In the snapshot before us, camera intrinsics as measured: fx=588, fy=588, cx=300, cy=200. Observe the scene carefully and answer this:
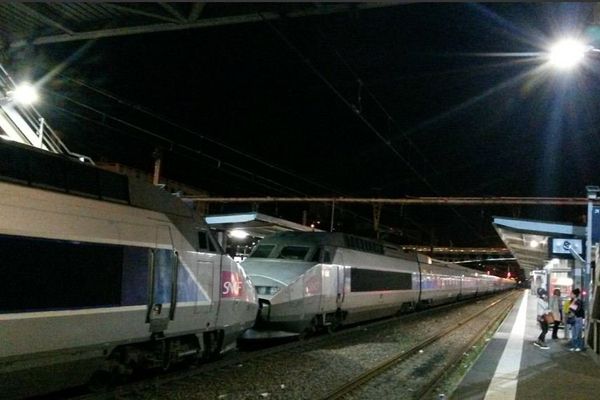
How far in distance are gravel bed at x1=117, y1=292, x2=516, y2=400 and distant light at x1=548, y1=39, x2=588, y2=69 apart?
571 cm

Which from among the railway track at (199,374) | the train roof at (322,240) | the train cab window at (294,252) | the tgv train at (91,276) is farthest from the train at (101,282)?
the train roof at (322,240)

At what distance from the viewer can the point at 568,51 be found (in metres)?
7.60

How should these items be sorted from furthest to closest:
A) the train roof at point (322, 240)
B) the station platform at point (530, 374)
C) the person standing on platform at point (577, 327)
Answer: the train roof at point (322, 240), the person standing on platform at point (577, 327), the station platform at point (530, 374)

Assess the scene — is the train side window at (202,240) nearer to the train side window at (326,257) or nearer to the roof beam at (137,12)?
the roof beam at (137,12)

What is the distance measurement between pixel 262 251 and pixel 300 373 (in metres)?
6.78

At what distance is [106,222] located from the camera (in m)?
8.20

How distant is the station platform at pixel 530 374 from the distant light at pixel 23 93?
36.3 ft

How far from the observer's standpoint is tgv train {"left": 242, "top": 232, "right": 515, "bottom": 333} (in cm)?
1450

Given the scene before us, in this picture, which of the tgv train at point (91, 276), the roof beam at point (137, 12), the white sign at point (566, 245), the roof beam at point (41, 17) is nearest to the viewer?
the tgv train at point (91, 276)

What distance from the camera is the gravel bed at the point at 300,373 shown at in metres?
9.11

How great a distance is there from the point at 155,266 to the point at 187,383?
2.03 m

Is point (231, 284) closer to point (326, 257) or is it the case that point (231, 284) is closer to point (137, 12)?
point (326, 257)

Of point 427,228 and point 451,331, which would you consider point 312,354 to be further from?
point 427,228

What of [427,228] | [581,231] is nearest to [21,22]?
[581,231]
